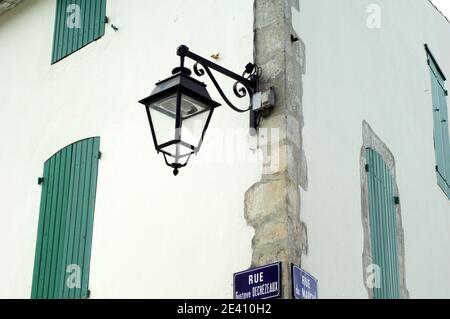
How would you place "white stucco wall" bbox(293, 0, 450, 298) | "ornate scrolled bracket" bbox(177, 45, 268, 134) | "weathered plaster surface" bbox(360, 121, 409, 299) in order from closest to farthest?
"ornate scrolled bracket" bbox(177, 45, 268, 134) → "white stucco wall" bbox(293, 0, 450, 298) → "weathered plaster surface" bbox(360, 121, 409, 299)

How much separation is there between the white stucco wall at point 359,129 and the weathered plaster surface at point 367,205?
0.10 m

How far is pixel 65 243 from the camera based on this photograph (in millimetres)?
7426

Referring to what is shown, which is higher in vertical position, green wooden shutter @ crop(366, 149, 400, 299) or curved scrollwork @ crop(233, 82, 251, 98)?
curved scrollwork @ crop(233, 82, 251, 98)

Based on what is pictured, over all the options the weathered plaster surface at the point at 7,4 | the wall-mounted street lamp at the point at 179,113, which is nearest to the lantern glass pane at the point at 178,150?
the wall-mounted street lamp at the point at 179,113

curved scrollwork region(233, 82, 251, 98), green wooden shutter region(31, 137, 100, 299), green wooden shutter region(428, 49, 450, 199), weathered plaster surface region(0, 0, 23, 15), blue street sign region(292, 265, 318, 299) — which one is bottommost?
blue street sign region(292, 265, 318, 299)

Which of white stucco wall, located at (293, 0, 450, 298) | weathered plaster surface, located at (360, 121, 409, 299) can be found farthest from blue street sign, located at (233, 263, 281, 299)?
weathered plaster surface, located at (360, 121, 409, 299)

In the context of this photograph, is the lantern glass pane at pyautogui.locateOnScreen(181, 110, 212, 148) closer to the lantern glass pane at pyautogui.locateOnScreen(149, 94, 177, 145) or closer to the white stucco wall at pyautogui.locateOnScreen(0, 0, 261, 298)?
the lantern glass pane at pyautogui.locateOnScreen(149, 94, 177, 145)

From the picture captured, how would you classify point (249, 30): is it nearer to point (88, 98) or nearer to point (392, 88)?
point (88, 98)

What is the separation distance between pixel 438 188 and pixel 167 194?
13.4 ft

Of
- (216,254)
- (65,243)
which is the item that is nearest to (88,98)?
(65,243)

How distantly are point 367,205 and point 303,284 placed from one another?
6.01 ft

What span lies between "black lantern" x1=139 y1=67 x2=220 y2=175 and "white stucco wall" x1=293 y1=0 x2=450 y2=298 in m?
1.03

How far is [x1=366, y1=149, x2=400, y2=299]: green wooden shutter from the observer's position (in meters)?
7.38
